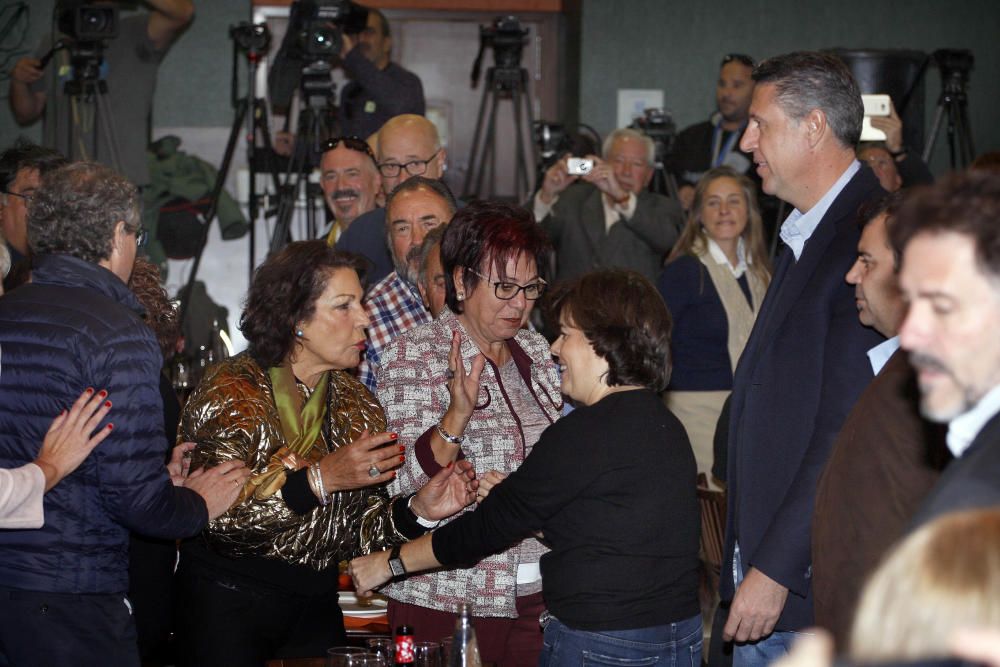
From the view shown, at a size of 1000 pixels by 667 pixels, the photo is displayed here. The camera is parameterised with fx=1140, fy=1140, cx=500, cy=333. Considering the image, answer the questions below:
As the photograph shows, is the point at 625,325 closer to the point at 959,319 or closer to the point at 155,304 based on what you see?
the point at 959,319

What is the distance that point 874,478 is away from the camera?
1.82 m

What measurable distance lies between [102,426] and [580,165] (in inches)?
111

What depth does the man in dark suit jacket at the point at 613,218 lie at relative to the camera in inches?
194

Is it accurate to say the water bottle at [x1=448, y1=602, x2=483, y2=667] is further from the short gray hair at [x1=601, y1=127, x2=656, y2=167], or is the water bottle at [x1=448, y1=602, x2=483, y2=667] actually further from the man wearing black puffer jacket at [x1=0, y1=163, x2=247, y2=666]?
the short gray hair at [x1=601, y1=127, x2=656, y2=167]

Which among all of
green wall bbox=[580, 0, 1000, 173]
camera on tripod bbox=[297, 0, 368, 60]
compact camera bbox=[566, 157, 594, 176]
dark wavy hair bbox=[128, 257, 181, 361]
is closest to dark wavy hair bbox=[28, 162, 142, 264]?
dark wavy hair bbox=[128, 257, 181, 361]

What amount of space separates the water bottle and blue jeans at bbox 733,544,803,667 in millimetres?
607

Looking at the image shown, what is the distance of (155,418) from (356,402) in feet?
1.80

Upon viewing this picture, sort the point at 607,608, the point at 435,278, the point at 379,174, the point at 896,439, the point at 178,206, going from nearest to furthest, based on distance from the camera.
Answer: the point at 896,439 < the point at 607,608 < the point at 435,278 < the point at 379,174 < the point at 178,206

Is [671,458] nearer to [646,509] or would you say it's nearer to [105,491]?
[646,509]

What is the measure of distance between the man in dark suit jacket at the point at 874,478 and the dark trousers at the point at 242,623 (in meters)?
1.13

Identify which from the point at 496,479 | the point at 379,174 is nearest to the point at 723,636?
the point at 496,479

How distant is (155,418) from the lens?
2287 mm

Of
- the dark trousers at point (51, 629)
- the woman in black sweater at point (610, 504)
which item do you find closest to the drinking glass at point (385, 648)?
the woman in black sweater at point (610, 504)

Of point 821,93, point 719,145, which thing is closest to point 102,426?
point 821,93
